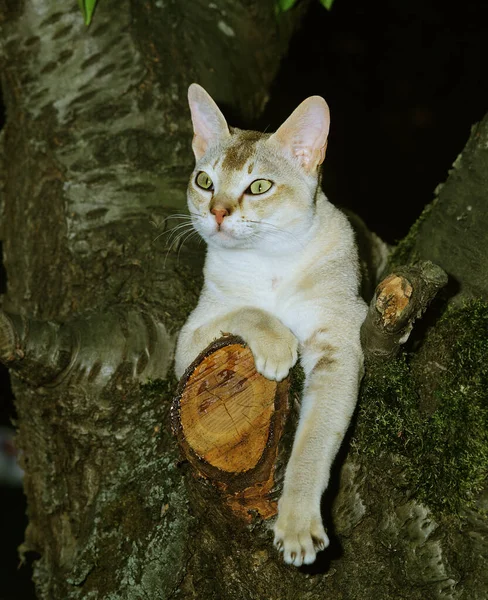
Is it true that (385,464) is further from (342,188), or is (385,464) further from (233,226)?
(342,188)

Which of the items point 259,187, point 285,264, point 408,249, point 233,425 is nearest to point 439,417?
point 233,425

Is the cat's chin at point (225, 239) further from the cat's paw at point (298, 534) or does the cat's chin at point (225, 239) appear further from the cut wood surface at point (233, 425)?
the cat's paw at point (298, 534)

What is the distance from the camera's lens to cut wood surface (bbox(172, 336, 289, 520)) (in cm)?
245

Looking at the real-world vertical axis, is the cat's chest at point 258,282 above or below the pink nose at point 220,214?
below

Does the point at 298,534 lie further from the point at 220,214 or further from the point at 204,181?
the point at 204,181

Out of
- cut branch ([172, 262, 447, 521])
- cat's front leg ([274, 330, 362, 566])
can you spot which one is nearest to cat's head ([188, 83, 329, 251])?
cat's front leg ([274, 330, 362, 566])

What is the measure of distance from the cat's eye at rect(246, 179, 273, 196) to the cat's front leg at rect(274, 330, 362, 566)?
2.27 feet

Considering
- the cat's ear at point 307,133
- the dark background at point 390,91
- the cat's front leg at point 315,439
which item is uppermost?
the cat's ear at point 307,133

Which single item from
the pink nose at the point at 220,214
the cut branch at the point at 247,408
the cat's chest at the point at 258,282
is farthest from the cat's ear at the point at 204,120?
the cut branch at the point at 247,408

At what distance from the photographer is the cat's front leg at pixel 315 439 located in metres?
2.42

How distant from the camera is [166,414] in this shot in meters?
3.16

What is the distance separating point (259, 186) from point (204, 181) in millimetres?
306

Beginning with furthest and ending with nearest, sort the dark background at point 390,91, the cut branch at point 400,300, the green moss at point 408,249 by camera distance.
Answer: the dark background at point 390,91 < the green moss at point 408,249 < the cut branch at point 400,300

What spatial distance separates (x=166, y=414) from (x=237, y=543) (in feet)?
2.41
